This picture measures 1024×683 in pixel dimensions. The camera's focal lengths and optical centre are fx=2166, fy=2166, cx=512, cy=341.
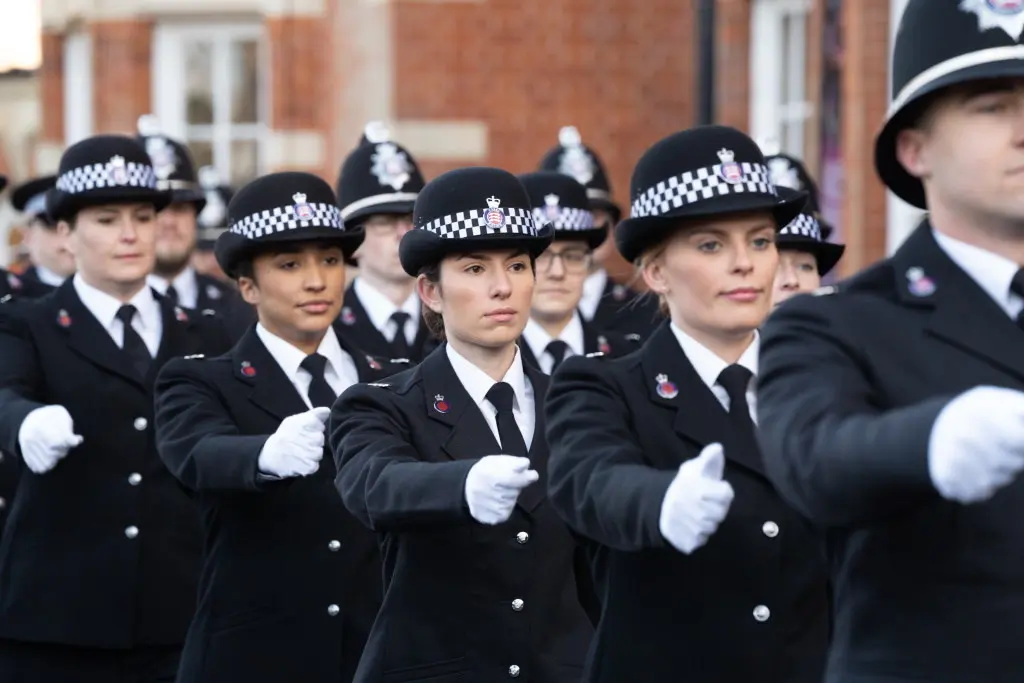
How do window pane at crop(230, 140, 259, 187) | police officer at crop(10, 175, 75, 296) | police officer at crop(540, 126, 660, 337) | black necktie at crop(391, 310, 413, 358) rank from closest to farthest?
black necktie at crop(391, 310, 413, 358) → police officer at crop(540, 126, 660, 337) → police officer at crop(10, 175, 75, 296) → window pane at crop(230, 140, 259, 187)

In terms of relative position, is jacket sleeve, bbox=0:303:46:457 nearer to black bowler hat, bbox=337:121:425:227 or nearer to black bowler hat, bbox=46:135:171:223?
black bowler hat, bbox=46:135:171:223

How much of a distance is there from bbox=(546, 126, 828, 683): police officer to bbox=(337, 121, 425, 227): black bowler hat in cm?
443

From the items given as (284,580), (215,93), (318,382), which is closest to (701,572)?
(284,580)

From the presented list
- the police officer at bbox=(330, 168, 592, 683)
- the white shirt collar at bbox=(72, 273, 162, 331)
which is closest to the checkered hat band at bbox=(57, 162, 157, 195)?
the white shirt collar at bbox=(72, 273, 162, 331)

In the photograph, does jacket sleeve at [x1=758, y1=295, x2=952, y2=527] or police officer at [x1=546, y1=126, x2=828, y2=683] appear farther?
police officer at [x1=546, y1=126, x2=828, y2=683]

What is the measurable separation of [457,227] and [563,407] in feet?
3.28

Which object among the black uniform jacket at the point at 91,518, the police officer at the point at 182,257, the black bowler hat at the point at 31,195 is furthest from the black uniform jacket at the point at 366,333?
the black bowler hat at the point at 31,195

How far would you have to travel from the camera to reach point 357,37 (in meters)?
16.4

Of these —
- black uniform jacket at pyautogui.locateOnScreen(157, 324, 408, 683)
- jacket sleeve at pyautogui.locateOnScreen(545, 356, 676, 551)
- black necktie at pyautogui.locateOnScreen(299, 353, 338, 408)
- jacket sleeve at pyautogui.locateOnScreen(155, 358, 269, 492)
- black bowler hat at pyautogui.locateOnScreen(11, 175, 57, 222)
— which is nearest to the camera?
jacket sleeve at pyautogui.locateOnScreen(545, 356, 676, 551)

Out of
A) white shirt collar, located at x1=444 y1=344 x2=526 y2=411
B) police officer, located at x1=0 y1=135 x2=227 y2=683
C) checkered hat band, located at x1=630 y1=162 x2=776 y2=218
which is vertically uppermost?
checkered hat band, located at x1=630 y1=162 x2=776 y2=218

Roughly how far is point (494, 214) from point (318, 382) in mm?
1255

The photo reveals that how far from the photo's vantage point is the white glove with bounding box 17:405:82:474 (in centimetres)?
Result: 618

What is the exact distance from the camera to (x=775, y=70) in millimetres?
13289

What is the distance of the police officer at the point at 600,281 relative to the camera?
29.6ft
